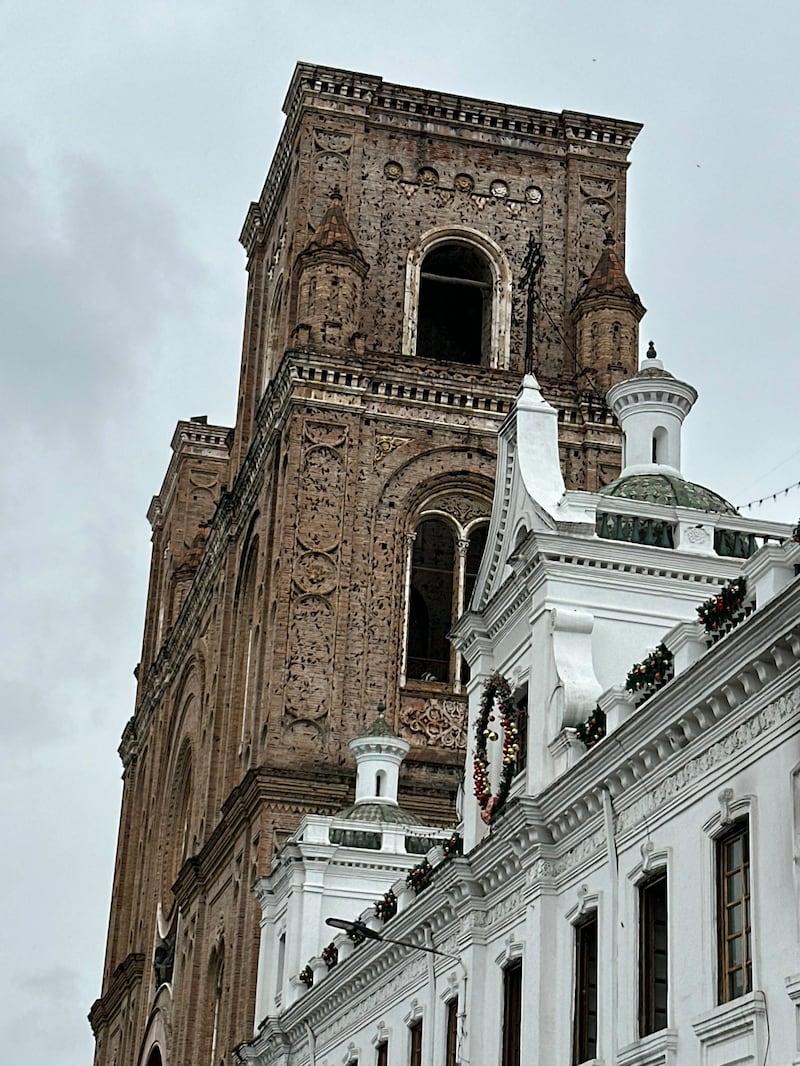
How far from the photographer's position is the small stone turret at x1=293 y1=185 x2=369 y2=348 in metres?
54.5

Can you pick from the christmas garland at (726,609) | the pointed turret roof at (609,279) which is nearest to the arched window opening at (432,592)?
the pointed turret roof at (609,279)

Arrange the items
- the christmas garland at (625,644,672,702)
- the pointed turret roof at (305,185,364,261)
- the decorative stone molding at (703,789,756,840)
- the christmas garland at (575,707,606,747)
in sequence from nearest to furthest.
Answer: the decorative stone molding at (703,789,756,840)
the christmas garland at (625,644,672,702)
the christmas garland at (575,707,606,747)
the pointed turret roof at (305,185,364,261)

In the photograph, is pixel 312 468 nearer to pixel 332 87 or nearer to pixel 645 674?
pixel 332 87

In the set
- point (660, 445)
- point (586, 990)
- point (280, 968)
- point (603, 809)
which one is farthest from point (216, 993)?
point (603, 809)

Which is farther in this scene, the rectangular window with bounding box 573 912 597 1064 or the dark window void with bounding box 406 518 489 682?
the dark window void with bounding box 406 518 489 682

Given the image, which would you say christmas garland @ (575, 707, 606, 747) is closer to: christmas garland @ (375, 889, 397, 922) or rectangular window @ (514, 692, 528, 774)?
rectangular window @ (514, 692, 528, 774)

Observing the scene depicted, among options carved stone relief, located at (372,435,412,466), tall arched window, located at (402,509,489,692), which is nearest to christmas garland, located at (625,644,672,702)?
tall arched window, located at (402,509,489,692)

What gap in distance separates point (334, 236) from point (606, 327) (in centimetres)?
790

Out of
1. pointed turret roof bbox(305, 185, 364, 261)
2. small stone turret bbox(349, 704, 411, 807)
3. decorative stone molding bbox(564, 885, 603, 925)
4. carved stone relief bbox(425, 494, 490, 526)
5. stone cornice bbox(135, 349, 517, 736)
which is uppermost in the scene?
pointed turret roof bbox(305, 185, 364, 261)

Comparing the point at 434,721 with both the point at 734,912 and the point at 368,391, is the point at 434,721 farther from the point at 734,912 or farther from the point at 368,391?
the point at 734,912

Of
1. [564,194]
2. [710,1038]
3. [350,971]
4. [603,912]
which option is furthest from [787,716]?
[564,194]

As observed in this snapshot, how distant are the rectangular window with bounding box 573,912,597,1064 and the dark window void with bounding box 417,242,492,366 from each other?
33116 millimetres

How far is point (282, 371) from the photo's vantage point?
53906 millimetres

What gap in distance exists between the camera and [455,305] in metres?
61.5
